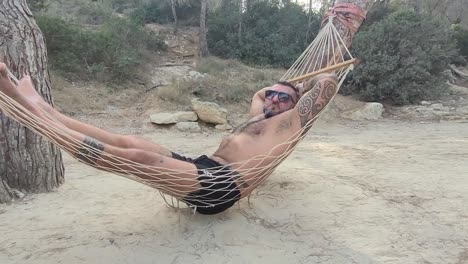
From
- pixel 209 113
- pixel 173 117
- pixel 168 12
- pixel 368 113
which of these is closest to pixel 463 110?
pixel 368 113

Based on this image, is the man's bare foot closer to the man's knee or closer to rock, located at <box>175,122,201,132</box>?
the man's knee

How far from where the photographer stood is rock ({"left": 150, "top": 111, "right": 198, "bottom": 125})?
569 centimetres

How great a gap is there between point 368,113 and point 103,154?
5.95 metres

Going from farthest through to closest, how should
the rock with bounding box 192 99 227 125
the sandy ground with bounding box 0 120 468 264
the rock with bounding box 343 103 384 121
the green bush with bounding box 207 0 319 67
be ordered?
the green bush with bounding box 207 0 319 67, the rock with bounding box 343 103 384 121, the rock with bounding box 192 99 227 125, the sandy ground with bounding box 0 120 468 264

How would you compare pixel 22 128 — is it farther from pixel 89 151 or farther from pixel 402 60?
pixel 402 60

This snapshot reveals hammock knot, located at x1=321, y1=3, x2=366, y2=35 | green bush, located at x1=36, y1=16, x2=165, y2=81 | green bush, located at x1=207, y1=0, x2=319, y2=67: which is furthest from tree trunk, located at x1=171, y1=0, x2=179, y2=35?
hammock knot, located at x1=321, y1=3, x2=366, y2=35

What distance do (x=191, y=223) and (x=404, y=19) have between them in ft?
23.9

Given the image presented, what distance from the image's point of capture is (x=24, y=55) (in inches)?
94.3

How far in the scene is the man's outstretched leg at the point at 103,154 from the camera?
1.49 metres

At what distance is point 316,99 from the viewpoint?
1950 mm

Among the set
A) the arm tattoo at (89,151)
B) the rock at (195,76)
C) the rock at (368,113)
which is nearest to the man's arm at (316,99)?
the arm tattoo at (89,151)

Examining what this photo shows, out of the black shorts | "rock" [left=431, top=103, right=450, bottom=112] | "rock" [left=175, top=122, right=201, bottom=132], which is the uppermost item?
the black shorts

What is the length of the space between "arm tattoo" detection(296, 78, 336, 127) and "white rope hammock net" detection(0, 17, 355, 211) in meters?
0.04

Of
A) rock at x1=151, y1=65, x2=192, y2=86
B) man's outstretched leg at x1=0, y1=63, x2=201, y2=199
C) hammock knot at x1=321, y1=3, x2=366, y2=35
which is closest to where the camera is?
man's outstretched leg at x1=0, y1=63, x2=201, y2=199
